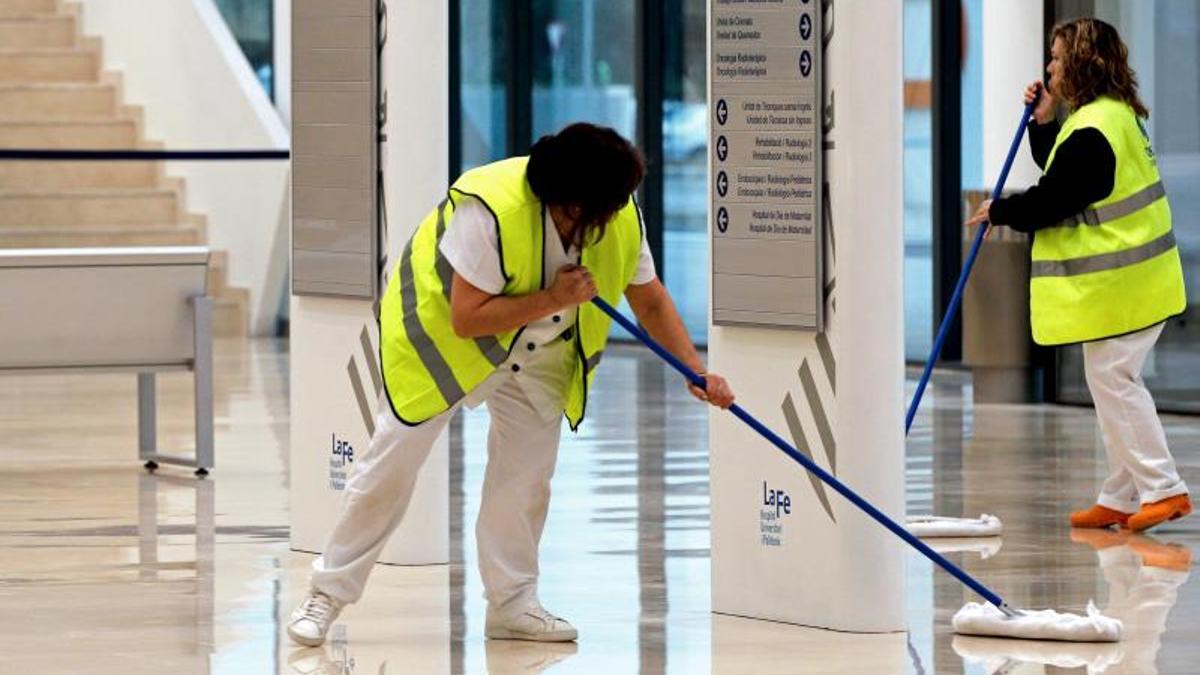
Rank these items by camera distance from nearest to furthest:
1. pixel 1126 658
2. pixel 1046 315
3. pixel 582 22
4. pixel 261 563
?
pixel 1126 658 → pixel 261 563 → pixel 1046 315 → pixel 582 22

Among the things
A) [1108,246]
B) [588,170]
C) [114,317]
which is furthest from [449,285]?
[114,317]

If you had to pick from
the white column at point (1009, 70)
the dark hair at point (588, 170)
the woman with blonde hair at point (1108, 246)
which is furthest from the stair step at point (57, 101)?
the dark hair at point (588, 170)

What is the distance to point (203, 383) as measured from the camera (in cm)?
1038

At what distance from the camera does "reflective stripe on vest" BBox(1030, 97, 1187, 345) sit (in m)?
8.25

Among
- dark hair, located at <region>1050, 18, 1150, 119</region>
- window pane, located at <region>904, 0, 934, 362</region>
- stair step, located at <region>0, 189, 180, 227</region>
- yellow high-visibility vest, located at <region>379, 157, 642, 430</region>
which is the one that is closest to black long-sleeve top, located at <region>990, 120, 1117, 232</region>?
dark hair, located at <region>1050, 18, 1150, 119</region>

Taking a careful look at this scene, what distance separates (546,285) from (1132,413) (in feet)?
9.24

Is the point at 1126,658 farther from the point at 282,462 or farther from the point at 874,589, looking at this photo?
the point at 282,462

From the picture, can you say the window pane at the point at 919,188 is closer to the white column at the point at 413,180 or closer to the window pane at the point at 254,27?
the window pane at the point at 254,27

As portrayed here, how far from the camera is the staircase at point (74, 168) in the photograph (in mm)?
18594

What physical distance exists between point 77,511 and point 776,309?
3.42 m

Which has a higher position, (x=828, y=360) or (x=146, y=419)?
(x=828, y=360)

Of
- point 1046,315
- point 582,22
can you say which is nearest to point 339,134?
point 1046,315

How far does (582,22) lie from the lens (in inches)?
714

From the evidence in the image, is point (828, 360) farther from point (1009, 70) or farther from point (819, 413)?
point (1009, 70)
